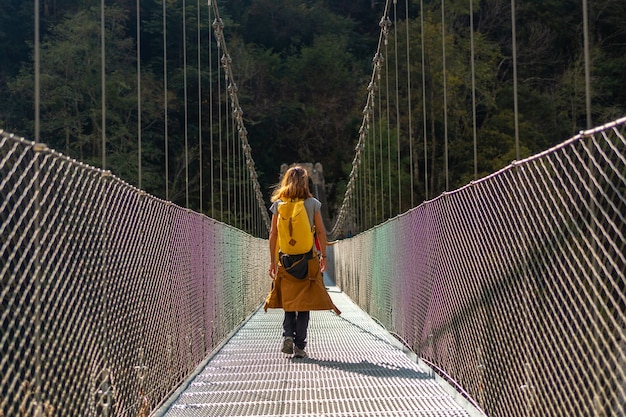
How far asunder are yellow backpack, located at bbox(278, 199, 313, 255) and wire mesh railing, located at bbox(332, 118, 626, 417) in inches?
22.6

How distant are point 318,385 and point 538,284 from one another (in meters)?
1.23

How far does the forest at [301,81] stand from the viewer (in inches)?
808

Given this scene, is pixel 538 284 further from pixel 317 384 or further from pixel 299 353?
pixel 299 353

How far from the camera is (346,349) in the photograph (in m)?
4.15

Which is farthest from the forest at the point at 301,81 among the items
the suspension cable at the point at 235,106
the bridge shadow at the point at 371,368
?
the bridge shadow at the point at 371,368

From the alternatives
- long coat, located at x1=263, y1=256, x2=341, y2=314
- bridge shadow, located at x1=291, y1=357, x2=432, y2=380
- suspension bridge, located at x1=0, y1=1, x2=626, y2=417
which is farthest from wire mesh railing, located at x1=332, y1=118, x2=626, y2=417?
long coat, located at x1=263, y1=256, x2=341, y2=314

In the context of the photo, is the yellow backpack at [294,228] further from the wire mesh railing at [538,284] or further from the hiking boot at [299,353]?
the wire mesh railing at [538,284]

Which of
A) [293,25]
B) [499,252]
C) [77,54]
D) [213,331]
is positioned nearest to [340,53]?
[293,25]

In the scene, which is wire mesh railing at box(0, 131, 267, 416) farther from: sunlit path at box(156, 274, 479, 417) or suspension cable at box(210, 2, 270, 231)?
suspension cable at box(210, 2, 270, 231)

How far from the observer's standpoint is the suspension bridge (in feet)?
5.14

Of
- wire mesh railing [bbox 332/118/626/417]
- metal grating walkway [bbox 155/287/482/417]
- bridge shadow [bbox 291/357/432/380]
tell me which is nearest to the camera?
wire mesh railing [bbox 332/118/626/417]

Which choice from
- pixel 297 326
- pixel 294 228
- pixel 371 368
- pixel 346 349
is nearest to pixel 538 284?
pixel 371 368

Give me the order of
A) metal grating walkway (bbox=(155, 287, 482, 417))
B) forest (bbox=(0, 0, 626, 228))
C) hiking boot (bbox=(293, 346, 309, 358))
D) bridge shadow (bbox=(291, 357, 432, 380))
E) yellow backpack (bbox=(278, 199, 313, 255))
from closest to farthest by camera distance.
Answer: metal grating walkway (bbox=(155, 287, 482, 417)), bridge shadow (bbox=(291, 357, 432, 380)), yellow backpack (bbox=(278, 199, 313, 255)), hiking boot (bbox=(293, 346, 309, 358)), forest (bbox=(0, 0, 626, 228))

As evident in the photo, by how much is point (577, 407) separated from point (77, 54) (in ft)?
72.1
